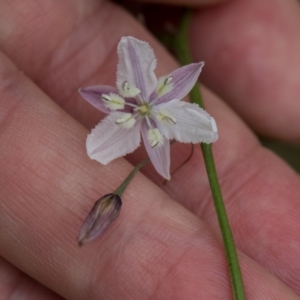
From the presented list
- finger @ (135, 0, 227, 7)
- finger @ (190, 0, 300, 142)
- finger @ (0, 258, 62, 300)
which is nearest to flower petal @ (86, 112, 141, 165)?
finger @ (0, 258, 62, 300)

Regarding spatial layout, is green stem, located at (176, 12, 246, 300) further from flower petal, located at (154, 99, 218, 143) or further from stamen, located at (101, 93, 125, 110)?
stamen, located at (101, 93, 125, 110)

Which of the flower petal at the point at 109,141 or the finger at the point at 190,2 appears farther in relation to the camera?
the finger at the point at 190,2

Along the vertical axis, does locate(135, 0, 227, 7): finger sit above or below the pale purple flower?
above

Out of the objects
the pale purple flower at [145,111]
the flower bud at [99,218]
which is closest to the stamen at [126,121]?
the pale purple flower at [145,111]

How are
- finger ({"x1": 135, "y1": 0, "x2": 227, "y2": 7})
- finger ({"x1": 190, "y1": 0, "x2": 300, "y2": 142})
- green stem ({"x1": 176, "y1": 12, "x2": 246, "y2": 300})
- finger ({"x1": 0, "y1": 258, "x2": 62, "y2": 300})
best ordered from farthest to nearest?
finger ({"x1": 190, "y1": 0, "x2": 300, "y2": 142}) → finger ({"x1": 135, "y1": 0, "x2": 227, "y2": 7}) → finger ({"x1": 0, "y1": 258, "x2": 62, "y2": 300}) → green stem ({"x1": 176, "y1": 12, "x2": 246, "y2": 300})

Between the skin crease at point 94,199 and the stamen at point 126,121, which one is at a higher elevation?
the stamen at point 126,121

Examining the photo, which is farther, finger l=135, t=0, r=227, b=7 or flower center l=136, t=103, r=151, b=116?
finger l=135, t=0, r=227, b=7

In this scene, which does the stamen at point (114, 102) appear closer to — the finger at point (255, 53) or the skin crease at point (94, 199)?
the skin crease at point (94, 199)

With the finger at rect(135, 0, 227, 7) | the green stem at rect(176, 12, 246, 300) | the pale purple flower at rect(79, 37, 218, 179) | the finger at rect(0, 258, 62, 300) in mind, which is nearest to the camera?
the green stem at rect(176, 12, 246, 300)

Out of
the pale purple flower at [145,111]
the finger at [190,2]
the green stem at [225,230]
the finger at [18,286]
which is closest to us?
the green stem at [225,230]
